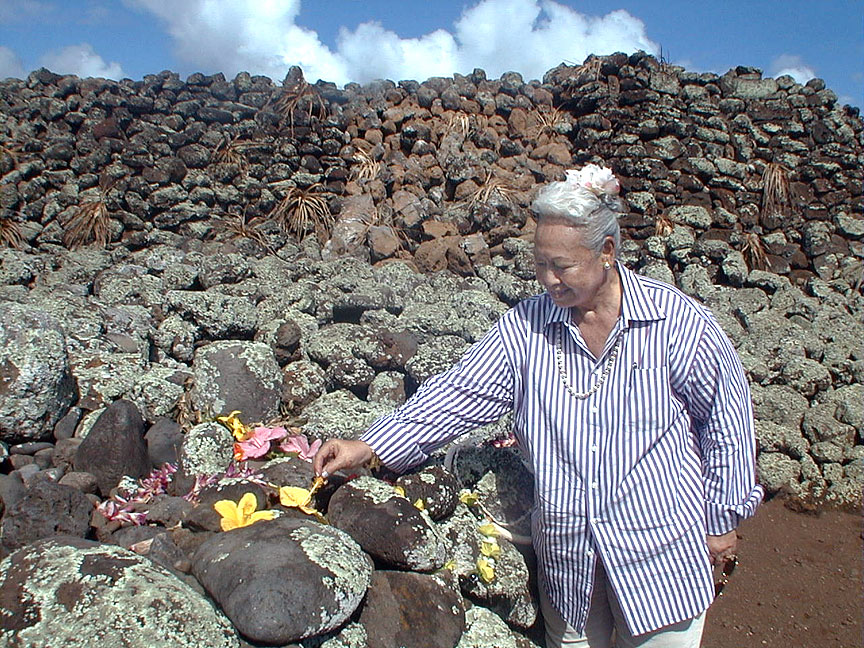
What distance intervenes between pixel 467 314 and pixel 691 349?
3.10 metres

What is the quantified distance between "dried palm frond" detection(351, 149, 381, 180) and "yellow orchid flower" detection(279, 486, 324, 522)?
6378 mm

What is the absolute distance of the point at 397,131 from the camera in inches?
352

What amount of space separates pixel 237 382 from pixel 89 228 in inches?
206

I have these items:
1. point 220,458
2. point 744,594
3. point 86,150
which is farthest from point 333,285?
point 86,150

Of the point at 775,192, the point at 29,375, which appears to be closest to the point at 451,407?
the point at 29,375

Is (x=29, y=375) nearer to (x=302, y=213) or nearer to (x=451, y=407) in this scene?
(x=451, y=407)

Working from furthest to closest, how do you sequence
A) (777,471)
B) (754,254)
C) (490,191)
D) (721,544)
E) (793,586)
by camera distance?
1. (754,254)
2. (490,191)
3. (777,471)
4. (793,586)
5. (721,544)

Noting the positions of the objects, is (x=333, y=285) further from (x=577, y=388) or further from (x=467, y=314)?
(x=577, y=388)

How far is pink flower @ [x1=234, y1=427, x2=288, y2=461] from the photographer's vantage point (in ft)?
9.19

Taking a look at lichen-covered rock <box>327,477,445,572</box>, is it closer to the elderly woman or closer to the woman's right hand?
the woman's right hand

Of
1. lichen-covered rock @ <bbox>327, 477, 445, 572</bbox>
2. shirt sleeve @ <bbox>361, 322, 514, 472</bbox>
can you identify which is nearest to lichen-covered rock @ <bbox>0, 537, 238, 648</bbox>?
lichen-covered rock @ <bbox>327, 477, 445, 572</bbox>

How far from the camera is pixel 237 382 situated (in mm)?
3326

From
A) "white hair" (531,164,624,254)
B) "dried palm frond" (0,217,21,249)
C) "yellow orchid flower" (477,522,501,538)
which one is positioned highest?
"dried palm frond" (0,217,21,249)

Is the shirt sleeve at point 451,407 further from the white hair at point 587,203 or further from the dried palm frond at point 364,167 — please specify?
the dried palm frond at point 364,167
